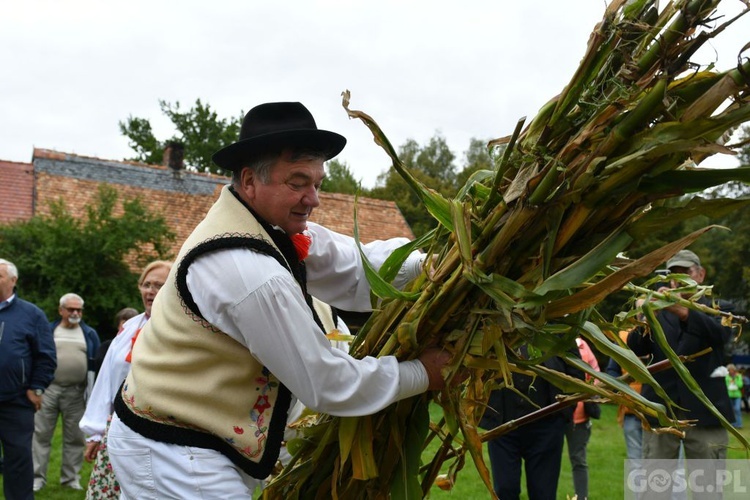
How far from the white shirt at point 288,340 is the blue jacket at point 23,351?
15.3ft

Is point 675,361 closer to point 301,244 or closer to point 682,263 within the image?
point 301,244

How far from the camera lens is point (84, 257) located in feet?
54.5

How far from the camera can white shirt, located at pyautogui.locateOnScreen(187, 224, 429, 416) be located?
2467 millimetres

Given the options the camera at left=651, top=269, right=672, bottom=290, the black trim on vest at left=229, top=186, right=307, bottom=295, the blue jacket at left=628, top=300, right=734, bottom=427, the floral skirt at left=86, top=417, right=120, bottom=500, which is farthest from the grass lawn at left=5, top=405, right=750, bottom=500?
the black trim on vest at left=229, top=186, right=307, bottom=295

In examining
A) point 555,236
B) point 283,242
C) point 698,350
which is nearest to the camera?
point 555,236

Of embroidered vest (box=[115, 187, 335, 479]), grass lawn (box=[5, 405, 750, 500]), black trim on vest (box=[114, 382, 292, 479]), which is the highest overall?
embroidered vest (box=[115, 187, 335, 479])

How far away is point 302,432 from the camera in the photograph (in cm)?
296

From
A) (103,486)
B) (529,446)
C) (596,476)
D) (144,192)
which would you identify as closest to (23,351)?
(103,486)

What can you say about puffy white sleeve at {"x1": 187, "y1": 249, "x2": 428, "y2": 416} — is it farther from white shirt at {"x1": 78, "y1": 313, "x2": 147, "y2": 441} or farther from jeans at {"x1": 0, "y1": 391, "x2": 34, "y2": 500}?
jeans at {"x1": 0, "y1": 391, "x2": 34, "y2": 500}

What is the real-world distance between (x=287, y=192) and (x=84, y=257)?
587 inches

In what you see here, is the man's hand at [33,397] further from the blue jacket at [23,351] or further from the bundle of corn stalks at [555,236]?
the bundle of corn stalks at [555,236]

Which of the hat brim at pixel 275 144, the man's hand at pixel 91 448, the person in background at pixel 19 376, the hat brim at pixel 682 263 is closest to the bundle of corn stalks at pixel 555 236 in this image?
the hat brim at pixel 275 144

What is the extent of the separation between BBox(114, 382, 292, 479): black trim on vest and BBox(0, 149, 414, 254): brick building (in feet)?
67.6

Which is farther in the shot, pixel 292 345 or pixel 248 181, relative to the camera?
pixel 248 181
